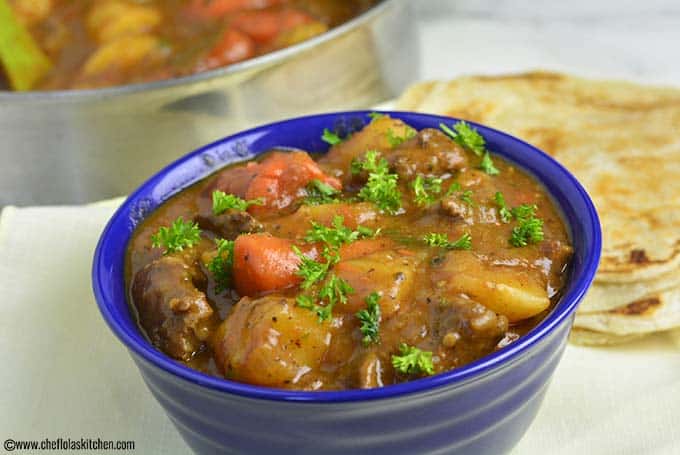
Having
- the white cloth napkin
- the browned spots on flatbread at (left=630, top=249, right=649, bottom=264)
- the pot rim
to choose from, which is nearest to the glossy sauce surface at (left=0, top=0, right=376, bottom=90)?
the pot rim

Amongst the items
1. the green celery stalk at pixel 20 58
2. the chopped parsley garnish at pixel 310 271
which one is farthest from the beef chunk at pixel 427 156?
the green celery stalk at pixel 20 58

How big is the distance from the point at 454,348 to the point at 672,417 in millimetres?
1016

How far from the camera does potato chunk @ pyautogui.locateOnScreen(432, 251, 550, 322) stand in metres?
2.40

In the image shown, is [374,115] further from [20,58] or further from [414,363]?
[20,58]

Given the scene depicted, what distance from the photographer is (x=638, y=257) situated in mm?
3285

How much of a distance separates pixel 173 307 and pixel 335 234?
1.60 feet

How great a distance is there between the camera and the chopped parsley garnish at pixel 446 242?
2.57 metres

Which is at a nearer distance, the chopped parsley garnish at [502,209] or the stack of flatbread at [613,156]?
the chopped parsley garnish at [502,209]

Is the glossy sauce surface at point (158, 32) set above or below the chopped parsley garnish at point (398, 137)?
below

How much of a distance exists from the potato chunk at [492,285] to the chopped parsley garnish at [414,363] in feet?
0.77

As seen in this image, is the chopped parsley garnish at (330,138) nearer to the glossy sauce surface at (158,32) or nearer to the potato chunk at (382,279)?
the potato chunk at (382,279)

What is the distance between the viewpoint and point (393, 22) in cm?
480

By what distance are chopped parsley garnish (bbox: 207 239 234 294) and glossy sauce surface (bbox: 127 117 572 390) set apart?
0.02 m

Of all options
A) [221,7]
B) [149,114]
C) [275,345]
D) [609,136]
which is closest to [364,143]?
[275,345]
